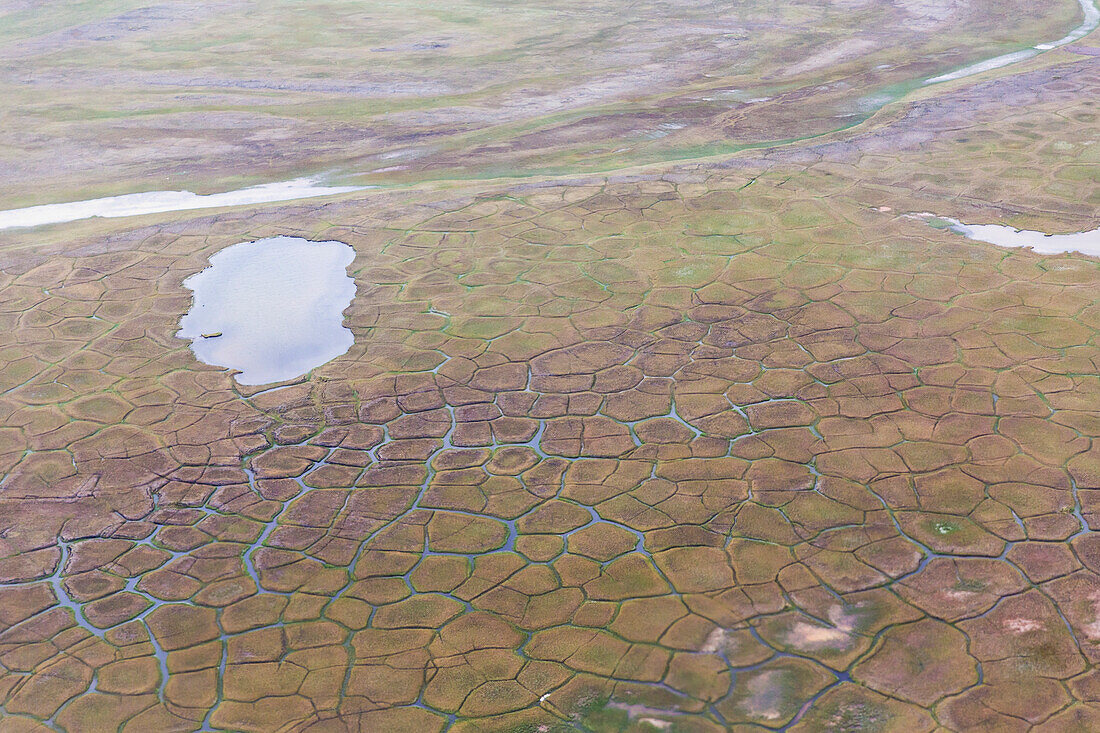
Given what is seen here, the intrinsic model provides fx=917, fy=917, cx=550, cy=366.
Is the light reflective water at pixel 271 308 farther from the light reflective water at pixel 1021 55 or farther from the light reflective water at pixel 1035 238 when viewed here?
the light reflective water at pixel 1021 55

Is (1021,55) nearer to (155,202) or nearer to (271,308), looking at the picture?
(271,308)

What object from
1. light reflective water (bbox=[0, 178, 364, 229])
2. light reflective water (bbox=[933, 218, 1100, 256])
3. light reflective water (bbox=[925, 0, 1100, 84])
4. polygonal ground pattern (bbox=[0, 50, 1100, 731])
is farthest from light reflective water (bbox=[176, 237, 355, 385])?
light reflective water (bbox=[925, 0, 1100, 84])

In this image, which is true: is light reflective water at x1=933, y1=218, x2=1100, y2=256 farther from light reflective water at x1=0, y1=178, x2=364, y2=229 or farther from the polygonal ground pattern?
light reflective water at x1=0, y1=178, x2=364, y2=229

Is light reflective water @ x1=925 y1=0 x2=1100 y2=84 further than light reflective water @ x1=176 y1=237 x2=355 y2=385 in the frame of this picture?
Yes

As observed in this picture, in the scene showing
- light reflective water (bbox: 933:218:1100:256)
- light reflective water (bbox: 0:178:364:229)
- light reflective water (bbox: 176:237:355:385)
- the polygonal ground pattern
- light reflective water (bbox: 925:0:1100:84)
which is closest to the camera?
the polygonal ground pattern

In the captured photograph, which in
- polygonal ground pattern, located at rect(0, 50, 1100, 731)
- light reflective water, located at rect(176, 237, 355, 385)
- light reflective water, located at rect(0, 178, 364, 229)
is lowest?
polygonal ground pattern, located at rect(0, 50, 1100, 731)

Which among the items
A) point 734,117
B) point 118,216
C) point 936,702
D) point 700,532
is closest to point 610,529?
point 700,532

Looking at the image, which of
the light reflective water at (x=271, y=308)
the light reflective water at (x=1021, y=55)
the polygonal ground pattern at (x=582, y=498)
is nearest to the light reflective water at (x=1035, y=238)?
the polygonal ground pattern at (x=582, y=498)

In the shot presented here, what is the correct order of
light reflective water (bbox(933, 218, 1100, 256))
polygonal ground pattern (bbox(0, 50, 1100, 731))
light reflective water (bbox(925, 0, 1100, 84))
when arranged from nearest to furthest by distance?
polygonal ground pattern (bbox(0, 50, 1100, 731)) < light reflective water (bbox(933, 218, 1100, 256)) < light reflective water (bbox(925, 0, 1100, 84))
